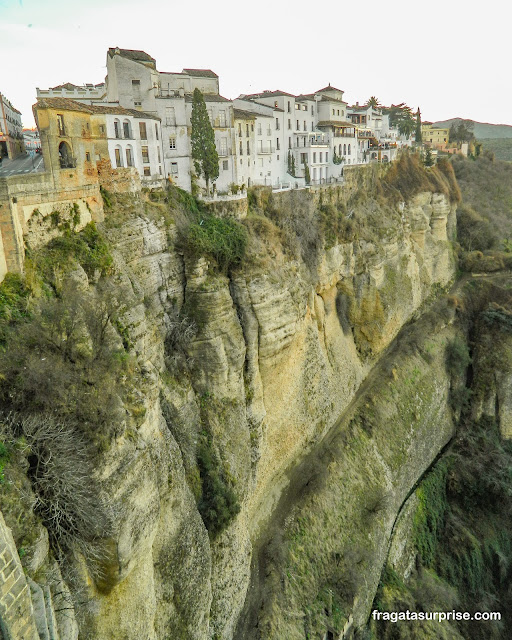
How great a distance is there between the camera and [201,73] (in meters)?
26.4

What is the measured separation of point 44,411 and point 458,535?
25.6 meters

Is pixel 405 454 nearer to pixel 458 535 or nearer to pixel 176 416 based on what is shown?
pixel 458 535

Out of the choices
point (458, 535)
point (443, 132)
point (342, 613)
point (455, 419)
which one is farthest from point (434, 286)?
point (443, 132)

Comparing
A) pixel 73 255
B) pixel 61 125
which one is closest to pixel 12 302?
pixel 73 255

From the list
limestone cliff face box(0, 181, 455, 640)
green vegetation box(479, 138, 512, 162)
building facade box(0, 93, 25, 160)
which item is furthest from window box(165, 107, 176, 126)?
green vegetation box(479, 138, 512, 162)

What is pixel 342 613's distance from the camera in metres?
19.6

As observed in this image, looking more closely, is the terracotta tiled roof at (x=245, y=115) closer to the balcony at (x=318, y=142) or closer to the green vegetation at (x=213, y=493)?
the balcony at (x=318, y=142)

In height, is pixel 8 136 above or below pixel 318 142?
below

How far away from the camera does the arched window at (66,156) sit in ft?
49.2

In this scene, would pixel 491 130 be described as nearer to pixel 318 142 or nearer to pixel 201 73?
pixel 318 142

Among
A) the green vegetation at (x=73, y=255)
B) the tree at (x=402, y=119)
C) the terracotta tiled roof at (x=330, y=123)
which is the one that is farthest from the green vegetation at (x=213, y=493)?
the tree at (x=402, y=119)

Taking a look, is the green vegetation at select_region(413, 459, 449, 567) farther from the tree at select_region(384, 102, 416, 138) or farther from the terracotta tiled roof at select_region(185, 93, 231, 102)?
the tree at select_region(384, 102, 416, 138)

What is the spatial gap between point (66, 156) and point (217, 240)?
6411mm

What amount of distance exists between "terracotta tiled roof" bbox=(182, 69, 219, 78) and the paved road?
10405 mm
